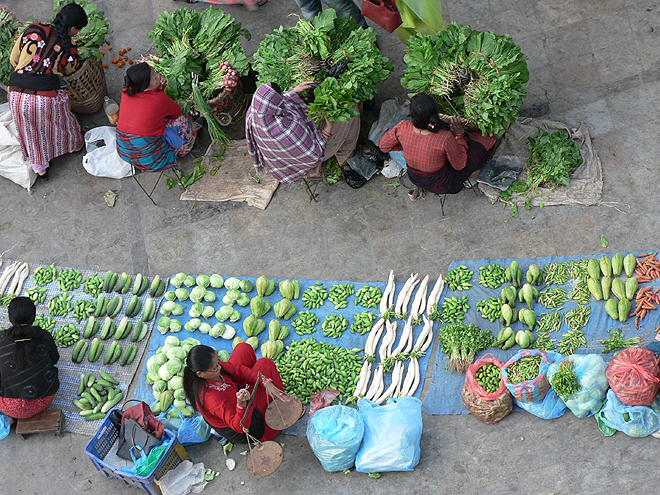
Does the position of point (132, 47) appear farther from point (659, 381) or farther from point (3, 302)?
point (659, 381)

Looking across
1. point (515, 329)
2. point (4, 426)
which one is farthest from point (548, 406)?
point (4, 426)

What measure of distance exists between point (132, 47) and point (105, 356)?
338cm

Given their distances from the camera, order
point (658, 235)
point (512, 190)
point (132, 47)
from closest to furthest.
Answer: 1. point (658, 235)
2. point (512, 190)
3. point (132, 47)

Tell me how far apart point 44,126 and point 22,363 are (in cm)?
227

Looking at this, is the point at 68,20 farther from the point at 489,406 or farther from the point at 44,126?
the point at 489,406

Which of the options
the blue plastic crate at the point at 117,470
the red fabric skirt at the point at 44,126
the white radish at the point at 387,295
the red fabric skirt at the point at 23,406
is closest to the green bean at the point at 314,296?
the white radish at the point at 387,295

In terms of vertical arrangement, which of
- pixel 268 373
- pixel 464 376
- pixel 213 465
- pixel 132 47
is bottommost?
pixel 213 465

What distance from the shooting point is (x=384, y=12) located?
18.5ft

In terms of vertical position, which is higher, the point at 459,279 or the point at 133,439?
the point at 459,279

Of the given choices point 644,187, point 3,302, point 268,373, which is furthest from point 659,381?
point 3,302

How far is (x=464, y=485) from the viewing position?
462 cm

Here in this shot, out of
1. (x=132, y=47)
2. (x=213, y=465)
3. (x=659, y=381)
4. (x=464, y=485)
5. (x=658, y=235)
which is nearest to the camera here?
(x=659, y=381)

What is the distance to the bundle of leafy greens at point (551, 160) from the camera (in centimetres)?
546

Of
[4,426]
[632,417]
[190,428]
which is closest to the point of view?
[632,417]
